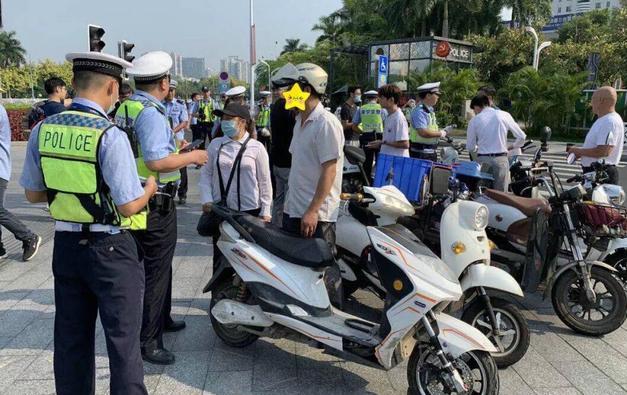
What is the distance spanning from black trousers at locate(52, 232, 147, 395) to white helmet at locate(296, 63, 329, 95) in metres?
1.51

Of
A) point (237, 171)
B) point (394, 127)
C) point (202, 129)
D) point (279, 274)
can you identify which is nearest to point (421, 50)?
point (202, 129)

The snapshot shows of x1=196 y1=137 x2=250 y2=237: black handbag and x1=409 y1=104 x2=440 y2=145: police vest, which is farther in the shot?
x1=409 y1=104 x2=440 y2=145: police vest

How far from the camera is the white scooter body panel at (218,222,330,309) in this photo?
3164 millimetres

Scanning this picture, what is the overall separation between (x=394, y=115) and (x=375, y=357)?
416 cm

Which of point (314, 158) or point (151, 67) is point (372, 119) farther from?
point (151, 67)

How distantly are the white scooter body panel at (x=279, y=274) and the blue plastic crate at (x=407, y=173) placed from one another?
190 cm

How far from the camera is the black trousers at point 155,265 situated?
3227 mm

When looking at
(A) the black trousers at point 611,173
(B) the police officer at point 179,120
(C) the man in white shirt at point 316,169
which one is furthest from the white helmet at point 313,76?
(B) the police officer at point 179,120

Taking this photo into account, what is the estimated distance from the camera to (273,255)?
→ 325cm

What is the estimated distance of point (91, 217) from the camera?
2246mm

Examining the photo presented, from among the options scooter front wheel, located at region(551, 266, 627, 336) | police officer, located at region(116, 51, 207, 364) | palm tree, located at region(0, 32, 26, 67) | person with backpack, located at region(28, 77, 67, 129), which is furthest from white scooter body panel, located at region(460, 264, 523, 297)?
palm tree, located at region(0, 32, 26, 67)

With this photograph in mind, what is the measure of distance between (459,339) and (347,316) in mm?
817

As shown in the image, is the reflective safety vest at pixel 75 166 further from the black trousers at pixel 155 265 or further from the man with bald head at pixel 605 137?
the man with bald head at pixel 605 137

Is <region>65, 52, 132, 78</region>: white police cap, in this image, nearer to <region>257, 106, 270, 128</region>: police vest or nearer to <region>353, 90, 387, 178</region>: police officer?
<region>353, 90, 387, 178</region>: police officer
